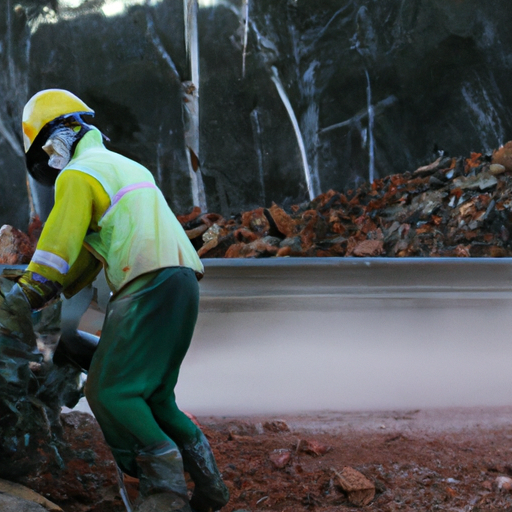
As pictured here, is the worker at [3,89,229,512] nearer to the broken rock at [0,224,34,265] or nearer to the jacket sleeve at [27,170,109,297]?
the jacket sleeve at [27,170,109,297]

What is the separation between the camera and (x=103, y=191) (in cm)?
126

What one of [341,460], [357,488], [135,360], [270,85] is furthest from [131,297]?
[270,85]

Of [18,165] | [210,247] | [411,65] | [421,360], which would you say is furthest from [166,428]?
[411,65]

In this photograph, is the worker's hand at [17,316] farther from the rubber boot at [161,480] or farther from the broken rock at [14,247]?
the broken rock at [14,247]

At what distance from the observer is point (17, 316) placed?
130cm

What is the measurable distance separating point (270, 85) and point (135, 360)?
258 cm

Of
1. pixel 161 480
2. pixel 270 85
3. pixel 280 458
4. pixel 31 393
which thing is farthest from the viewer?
pixel 270 85

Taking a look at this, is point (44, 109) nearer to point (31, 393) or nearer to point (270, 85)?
point (31, 393)

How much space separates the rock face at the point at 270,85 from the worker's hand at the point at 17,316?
2.16 m

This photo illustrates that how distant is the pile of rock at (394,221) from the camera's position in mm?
3018

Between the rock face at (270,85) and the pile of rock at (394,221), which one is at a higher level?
the rock face at (270,85)

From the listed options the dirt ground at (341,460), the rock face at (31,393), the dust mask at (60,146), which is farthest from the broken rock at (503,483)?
the dust mask at (60,146)

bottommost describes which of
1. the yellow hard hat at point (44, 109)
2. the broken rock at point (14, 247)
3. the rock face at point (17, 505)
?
the rock face at point (17, 505)

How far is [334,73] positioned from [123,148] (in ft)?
4.13
